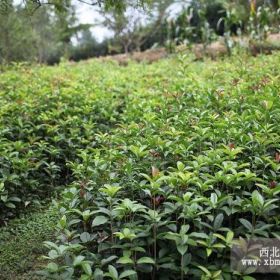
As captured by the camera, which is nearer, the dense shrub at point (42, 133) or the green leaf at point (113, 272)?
the green leaf at point (113, 272)

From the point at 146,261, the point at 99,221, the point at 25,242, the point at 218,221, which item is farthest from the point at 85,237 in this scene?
the point at 25,242

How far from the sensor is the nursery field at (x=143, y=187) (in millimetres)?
2381

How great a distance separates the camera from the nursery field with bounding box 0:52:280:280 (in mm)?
2381

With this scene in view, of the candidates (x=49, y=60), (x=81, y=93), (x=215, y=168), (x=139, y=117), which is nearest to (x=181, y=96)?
(x=139, y=117)

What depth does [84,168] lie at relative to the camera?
3338mm

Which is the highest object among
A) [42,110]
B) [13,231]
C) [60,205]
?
[42,110]

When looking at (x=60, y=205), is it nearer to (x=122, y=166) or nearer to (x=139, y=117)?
(x=122, y=166)

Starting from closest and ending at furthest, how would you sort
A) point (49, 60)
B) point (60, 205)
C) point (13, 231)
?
point (60, 205)
point (13, 231)
point (49, 60)

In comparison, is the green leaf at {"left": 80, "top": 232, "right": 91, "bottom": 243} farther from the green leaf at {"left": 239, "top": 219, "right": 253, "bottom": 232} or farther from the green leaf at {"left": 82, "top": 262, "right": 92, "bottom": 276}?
the green leaf at {"left": 239, "top": 219, "right": 253, "bottom": 232}

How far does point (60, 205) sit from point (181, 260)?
40.5 inches

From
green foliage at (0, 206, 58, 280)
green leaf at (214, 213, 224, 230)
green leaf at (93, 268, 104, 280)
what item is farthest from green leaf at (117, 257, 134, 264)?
green foliage at (0, 206, 58, 280)

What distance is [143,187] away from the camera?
2.75m

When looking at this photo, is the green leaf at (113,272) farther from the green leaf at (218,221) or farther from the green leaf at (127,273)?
the green leaf at (218,221)

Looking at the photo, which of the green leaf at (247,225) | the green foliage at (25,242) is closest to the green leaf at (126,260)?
the green leaf at (247,225)
